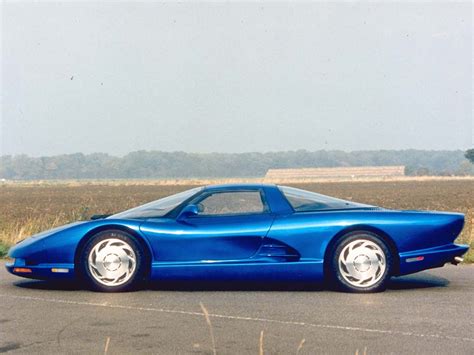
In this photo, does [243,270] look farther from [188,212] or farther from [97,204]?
[97,204]

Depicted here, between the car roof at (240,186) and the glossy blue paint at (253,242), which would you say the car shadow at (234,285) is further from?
the car roof at (240,186)

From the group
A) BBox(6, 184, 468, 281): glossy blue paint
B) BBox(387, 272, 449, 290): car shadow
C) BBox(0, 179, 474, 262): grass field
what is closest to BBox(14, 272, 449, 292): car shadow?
BBox(387, 272, 449, 290): car shadow

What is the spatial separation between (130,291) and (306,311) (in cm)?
201

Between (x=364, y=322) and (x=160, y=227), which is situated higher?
(x=160, y=227)

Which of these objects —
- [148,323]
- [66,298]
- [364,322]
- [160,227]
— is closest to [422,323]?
[364,322]

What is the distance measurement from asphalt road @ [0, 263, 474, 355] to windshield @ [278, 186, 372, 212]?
838 millimetres

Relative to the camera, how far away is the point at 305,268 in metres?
7.70

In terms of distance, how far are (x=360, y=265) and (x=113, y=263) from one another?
2457 mm

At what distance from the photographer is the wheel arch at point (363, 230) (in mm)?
7742

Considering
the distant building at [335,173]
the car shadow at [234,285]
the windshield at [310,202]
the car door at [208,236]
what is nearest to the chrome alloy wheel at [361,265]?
the car shadow at [234,285]

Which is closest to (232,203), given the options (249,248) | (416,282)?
(249,248)

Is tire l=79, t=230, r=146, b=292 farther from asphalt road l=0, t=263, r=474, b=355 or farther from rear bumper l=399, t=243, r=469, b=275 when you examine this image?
rear bumper l=399, t=243, r=469, b=275

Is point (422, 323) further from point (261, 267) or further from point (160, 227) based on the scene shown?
point (160, 227)

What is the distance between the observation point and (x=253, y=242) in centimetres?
773
